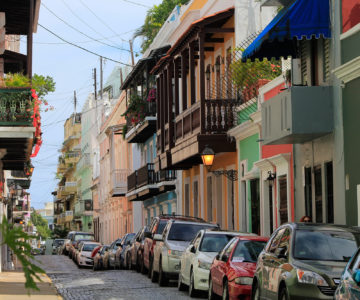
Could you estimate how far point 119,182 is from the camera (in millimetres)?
54000

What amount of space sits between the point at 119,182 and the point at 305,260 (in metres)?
42.2

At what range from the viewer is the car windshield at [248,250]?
634 inches

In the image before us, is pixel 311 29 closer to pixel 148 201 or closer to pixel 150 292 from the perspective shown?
pixel 150 292

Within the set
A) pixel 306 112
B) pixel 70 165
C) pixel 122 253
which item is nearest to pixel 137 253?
pixel 122 253

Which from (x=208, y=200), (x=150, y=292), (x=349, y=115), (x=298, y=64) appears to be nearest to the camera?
(x=349, y=115)

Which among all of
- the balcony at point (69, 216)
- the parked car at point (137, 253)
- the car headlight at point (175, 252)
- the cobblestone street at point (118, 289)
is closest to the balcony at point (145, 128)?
the parked car at point (137, 253)

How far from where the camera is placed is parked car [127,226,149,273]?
29047 mm

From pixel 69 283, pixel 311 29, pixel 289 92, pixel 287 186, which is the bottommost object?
pixel 69 283

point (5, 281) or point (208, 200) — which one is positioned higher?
point (208, 200)

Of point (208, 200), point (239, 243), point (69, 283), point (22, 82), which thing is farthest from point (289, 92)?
point (208, 200)

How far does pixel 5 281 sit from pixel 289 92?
34.6ft

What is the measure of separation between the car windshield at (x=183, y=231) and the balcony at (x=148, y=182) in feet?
48.5

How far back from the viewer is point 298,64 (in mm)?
22172

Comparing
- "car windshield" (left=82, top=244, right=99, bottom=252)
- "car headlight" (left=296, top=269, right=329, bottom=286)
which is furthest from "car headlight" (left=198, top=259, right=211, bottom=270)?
"car windshield" (left=82, top=244, right=99, bottom=252)
